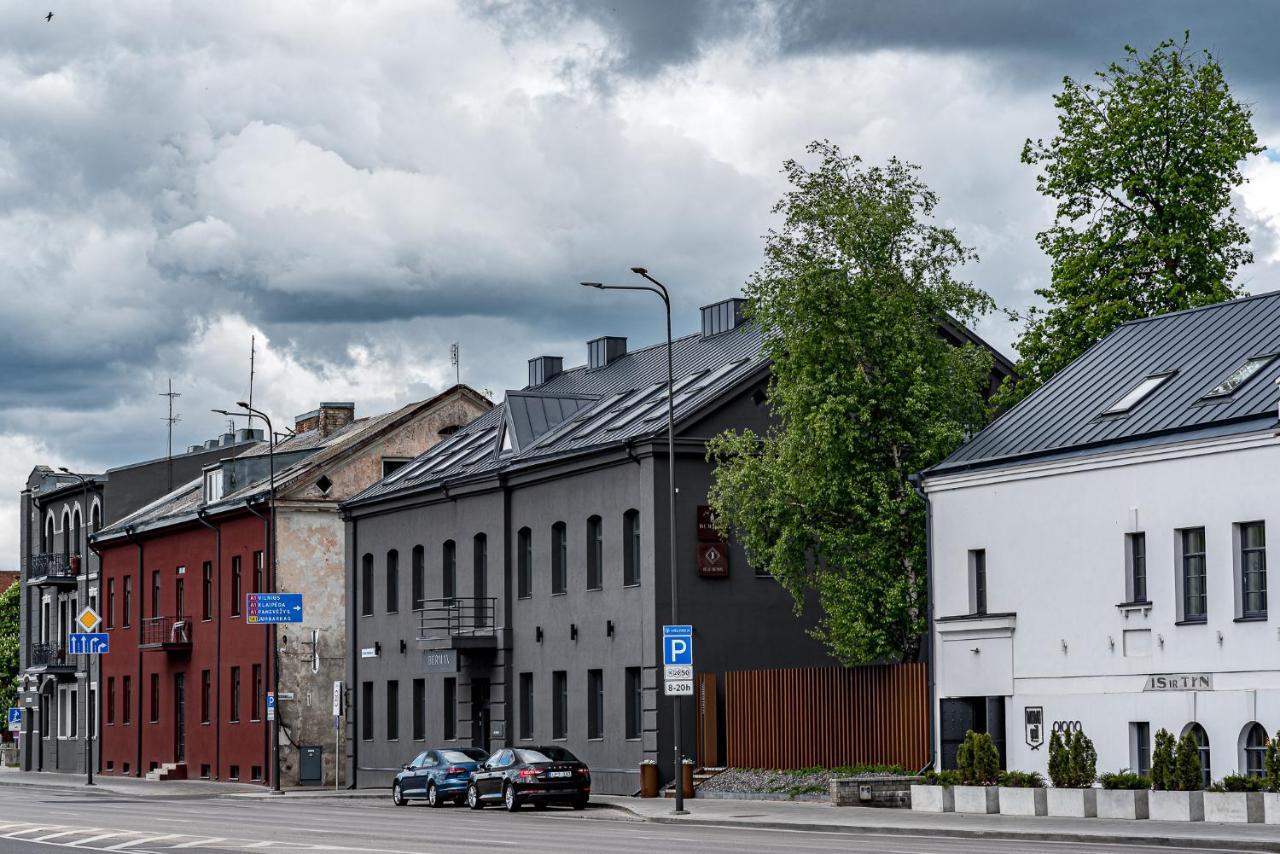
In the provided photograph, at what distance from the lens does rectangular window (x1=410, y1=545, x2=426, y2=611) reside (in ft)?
180

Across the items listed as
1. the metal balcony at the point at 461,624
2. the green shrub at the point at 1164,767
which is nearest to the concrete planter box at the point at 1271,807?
the green shrub at the point at 1164,767

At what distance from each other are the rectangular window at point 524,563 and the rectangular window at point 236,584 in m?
15.3

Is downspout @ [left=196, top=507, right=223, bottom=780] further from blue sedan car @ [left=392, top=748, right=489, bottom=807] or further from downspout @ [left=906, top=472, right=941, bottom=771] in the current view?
downspout @ [left=906, top=472, right=941, bottom=771]

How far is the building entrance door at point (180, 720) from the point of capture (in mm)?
66438

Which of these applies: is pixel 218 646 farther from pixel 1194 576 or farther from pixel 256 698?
pixel 1194 576

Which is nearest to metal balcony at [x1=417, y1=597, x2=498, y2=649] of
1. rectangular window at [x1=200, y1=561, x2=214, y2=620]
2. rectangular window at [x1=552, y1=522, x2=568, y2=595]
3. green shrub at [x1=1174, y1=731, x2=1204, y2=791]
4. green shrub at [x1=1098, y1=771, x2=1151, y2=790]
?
rectangular window at [x1=552, y1=522, x2=568, y2=595]

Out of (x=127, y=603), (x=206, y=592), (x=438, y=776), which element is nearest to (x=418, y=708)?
(x=438, y=776)

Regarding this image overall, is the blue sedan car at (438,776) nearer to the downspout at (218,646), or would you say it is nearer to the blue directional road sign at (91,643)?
the downspout at (218,646)

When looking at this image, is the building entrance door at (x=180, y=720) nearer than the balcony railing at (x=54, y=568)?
Yes

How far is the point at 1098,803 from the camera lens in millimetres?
30641

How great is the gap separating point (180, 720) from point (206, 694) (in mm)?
2713

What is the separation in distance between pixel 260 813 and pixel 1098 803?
58.5 ft

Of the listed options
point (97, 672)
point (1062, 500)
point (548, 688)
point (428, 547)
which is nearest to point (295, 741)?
point (428, 547)

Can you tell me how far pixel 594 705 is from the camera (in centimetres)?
4684
